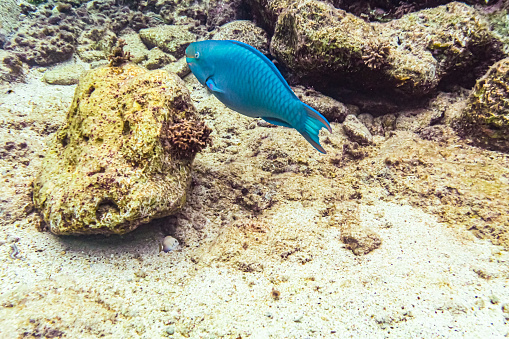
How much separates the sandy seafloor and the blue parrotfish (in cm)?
110

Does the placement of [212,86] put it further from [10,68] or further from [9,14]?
[9,14]

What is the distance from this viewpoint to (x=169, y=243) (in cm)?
242

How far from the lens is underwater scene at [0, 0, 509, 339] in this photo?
1.78 meters

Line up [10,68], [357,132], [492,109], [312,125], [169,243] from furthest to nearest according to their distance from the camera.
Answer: [10,68] → [357,132] → [492,109] → [169,243] → [312,125]

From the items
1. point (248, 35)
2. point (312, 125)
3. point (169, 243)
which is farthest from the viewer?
point (248, 35)

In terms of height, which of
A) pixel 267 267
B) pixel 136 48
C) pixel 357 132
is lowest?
pixel 136 48

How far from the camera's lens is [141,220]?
208 centimetres

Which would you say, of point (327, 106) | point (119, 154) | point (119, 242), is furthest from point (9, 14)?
point (327, 106)

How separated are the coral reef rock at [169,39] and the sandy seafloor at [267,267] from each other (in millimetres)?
3846

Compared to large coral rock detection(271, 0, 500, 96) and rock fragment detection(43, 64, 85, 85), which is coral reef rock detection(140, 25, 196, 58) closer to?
rock fragment detection(43, 64, 85, 85)

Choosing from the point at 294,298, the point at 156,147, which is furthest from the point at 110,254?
the point at 294,298

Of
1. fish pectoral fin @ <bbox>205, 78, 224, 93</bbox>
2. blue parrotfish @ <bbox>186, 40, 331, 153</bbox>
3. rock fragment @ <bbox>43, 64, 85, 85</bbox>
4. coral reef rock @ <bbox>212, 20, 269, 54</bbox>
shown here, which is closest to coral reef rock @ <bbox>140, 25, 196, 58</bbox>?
coral reef rock @ <bbox>212, 20, 269, 54</bbox>

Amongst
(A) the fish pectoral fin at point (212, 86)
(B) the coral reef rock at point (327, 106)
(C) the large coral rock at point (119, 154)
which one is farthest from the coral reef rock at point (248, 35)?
(A) the fish pectoral fin at point (212, 86)

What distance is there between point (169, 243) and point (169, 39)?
5.51 metres
